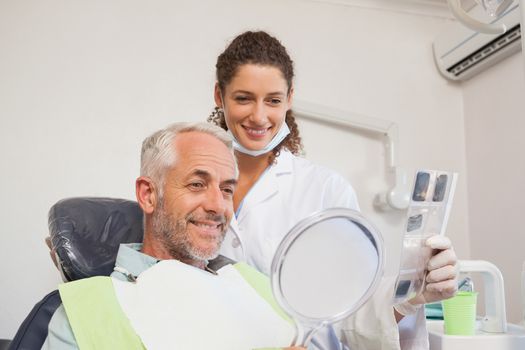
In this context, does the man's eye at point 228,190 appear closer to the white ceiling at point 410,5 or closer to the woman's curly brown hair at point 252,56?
the woman's curly brown hair at point 252,56

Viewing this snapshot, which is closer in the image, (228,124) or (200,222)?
(200,222)

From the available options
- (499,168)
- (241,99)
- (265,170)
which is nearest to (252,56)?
(241,99)

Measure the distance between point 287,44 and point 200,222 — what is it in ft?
5.41

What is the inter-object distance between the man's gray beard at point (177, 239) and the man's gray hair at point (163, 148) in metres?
0.06

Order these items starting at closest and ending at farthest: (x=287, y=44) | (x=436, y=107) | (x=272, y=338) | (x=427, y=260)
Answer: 1. (x=427, y=260)
2. (x=272, y=338)
3. (x=287, y=44)
4. (x=436, y=107)

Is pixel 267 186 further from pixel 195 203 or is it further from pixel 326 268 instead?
pixel 326 268

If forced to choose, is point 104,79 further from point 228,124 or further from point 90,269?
point 90,269

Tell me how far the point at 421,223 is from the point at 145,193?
641 millimetres

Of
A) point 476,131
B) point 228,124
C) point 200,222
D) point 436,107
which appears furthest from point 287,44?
point 200,222

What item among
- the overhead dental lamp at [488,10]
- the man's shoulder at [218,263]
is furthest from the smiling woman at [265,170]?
the overhead dental lamp at [488,10]

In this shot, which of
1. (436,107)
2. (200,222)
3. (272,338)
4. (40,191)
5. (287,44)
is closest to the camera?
(272,338)

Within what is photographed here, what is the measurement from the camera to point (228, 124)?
154cm

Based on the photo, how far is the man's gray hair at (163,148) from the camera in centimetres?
122

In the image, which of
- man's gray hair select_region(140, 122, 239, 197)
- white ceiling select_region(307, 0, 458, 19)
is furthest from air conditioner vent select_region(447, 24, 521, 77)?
man's gray hair select_region(140, 122, 239, 197)
